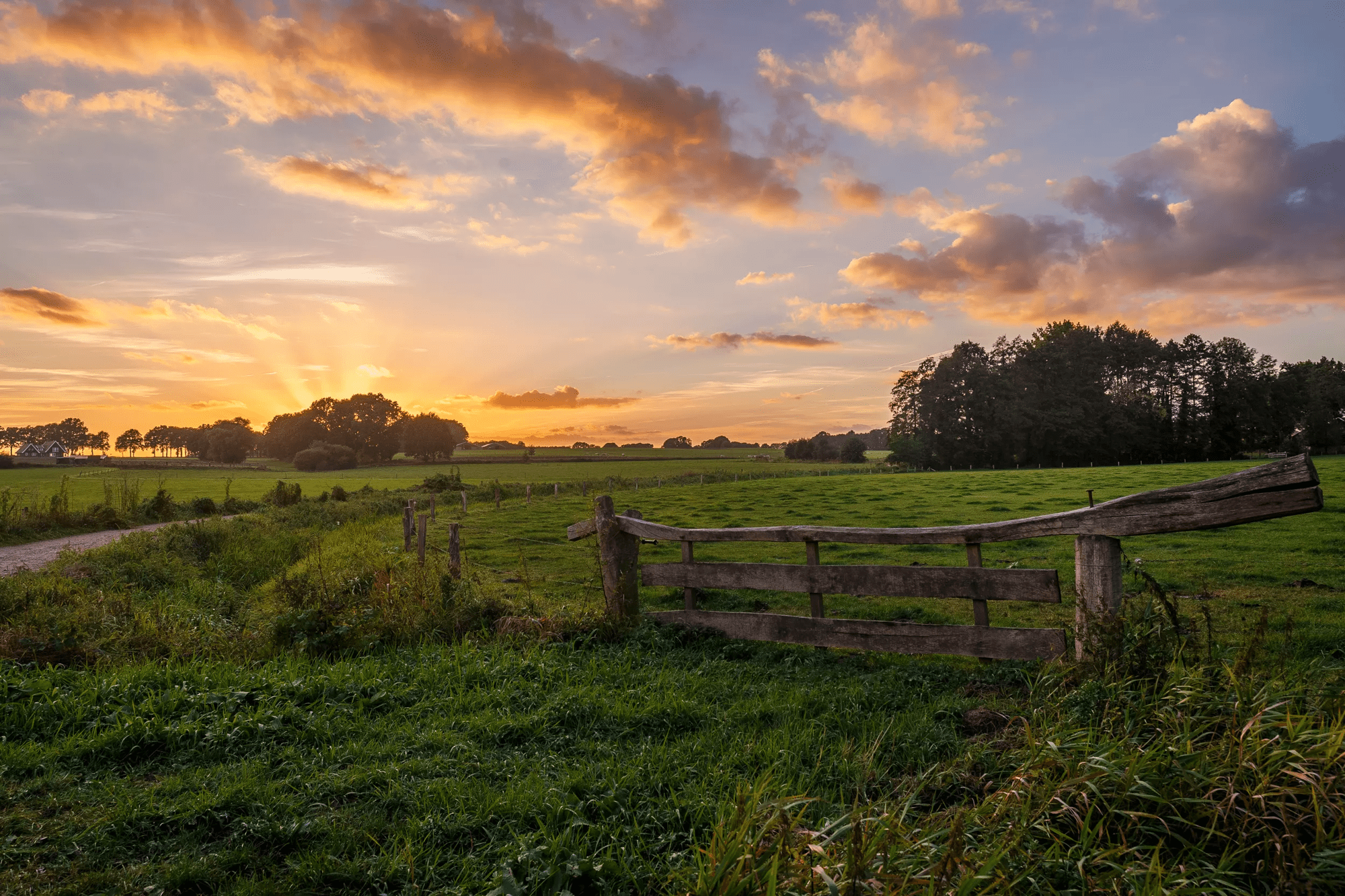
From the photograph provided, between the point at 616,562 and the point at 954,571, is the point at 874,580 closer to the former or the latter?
the point at 954,571

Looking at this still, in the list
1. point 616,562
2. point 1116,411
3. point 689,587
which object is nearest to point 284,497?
point 616,562

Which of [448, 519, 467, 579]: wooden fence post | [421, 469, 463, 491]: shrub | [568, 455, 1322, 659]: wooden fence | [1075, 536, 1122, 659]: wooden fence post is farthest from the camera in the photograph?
[421, 469, 463, 491]: shrub

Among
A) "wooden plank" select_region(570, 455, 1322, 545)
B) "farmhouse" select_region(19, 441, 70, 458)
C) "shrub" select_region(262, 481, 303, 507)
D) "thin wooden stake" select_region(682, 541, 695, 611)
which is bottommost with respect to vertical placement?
"shrub" select_region(262, 481, 303, 507)

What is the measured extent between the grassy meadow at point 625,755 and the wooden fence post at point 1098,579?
1.03 ft

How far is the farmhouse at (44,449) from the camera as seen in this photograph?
338ft


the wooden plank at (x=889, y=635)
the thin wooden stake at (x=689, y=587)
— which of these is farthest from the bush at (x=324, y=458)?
the wooden plank at (x=889, y=635)

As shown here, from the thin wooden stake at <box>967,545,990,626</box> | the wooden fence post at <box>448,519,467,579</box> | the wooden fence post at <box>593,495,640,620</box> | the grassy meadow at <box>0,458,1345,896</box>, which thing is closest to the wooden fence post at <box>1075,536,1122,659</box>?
the grassy meadow at <box>0,458,1345,896</box>

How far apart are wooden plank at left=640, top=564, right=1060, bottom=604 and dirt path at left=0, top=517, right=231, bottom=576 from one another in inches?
626

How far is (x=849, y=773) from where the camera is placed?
14.5 feet

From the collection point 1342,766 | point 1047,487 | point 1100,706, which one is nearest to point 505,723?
point 1100,706

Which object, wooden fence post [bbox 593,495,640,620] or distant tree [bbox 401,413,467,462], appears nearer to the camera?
wooden fence post [bbox 593,495,640,620]

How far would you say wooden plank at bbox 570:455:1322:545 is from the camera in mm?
4566

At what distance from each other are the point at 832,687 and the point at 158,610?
8.63 meters

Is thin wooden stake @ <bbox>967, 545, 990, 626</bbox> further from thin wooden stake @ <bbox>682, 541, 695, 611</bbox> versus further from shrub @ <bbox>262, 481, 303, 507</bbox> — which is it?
shrub @ <bbox>262, 481, 303, 507</bbox>
